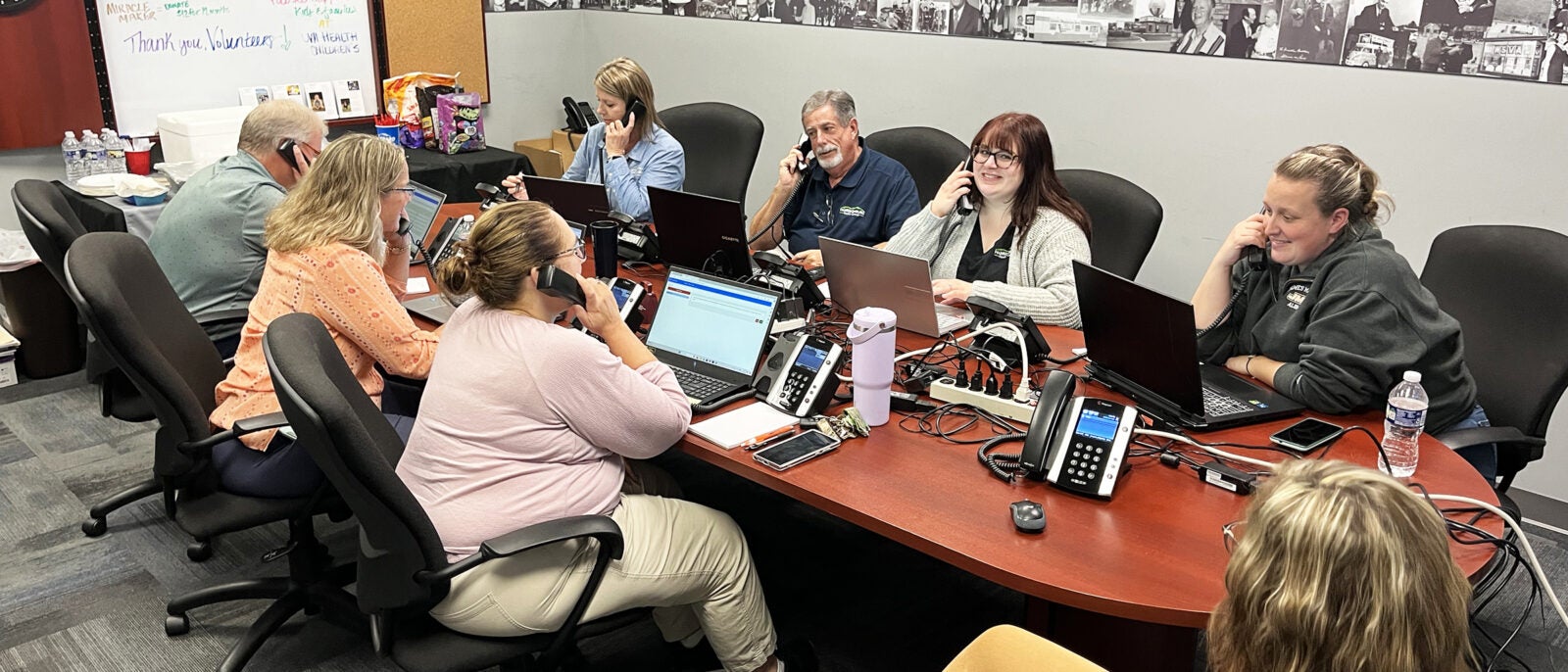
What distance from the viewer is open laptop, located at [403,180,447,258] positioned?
3.48m

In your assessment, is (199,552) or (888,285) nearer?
(888,285)

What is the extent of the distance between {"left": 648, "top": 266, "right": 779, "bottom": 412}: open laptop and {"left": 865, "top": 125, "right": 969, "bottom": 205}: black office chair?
4.61 ft

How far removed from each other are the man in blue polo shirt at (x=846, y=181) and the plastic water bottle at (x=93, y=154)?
2697 mm

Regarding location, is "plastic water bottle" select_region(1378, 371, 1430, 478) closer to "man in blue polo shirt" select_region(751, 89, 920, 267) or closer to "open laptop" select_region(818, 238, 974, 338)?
"open laptop" select_region(818, 238, 974, 338)

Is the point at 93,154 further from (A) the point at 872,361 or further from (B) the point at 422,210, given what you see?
(A) the point at 872,361

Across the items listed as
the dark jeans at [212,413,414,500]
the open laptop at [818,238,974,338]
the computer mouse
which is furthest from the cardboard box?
the computer mouse

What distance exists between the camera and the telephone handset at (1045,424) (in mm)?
1943

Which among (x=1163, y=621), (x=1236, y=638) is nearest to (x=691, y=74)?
(x=1163, y=621)

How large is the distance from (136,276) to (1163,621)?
217cm

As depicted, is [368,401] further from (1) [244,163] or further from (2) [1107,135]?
(2) [1107,135]

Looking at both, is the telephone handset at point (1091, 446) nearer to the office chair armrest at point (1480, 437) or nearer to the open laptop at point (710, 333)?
the open laptop at point (710, 333)

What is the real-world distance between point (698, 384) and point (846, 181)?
55.8 inches

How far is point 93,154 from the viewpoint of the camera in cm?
439

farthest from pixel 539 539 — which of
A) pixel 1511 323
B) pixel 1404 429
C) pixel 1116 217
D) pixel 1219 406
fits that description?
pixel 1511 323
